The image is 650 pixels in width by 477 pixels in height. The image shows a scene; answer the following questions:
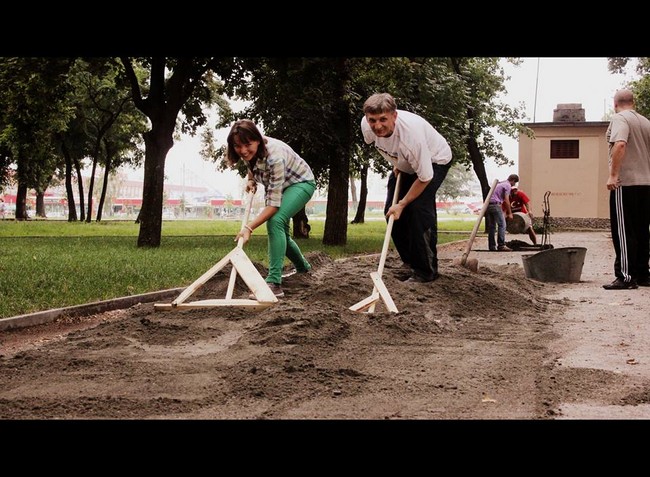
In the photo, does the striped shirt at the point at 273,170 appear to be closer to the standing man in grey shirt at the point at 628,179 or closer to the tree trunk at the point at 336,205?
the standing man in grey shirt at the point at 628,179

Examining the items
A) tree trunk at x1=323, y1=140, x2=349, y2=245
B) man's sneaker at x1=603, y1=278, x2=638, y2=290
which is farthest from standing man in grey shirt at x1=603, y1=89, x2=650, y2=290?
tree trunk at x1=323, y1=140, x2=349, y2=245

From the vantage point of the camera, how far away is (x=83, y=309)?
770cm

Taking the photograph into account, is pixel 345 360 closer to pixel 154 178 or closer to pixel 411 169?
pixel 411 169

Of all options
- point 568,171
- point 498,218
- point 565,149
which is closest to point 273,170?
point 498,218

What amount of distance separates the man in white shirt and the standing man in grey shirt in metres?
1.98

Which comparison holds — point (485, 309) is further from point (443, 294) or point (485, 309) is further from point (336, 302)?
point (336, 302)

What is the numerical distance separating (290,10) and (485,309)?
189 inches

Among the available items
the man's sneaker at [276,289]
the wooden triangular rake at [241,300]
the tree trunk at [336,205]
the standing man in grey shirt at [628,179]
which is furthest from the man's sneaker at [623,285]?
the tree trunk at [336,205]

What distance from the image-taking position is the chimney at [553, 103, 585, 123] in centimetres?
4288

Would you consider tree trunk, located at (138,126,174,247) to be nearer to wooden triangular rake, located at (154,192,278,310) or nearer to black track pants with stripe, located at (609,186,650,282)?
wooden triangular rake, located at (154,192,278,310)

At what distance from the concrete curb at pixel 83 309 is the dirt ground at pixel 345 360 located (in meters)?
0.10

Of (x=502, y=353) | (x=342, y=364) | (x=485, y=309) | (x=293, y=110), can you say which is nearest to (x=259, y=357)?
(x=342, y=364)

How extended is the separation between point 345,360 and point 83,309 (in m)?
3.53

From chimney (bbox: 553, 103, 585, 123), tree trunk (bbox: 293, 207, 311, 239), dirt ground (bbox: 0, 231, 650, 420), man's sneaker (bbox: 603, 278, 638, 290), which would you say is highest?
chimney (bbox: 553, 103, 585, 123)
